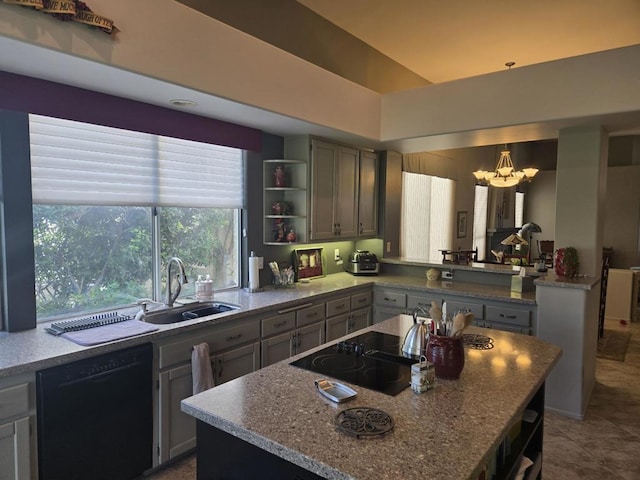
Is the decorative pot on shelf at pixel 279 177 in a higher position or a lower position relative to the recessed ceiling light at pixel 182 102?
lower

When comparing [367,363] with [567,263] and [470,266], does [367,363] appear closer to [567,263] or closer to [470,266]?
[567,263]

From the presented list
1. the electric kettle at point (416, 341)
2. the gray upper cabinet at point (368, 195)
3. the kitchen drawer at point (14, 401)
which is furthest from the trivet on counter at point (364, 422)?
the gray upper cabinet at point (368, 195)

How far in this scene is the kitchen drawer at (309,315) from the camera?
3.44 metres

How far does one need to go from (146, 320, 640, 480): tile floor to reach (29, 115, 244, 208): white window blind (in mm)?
1804

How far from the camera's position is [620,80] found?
2.89 meters

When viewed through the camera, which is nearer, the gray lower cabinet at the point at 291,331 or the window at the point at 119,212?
the window at the point at 119,212

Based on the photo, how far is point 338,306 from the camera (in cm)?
387

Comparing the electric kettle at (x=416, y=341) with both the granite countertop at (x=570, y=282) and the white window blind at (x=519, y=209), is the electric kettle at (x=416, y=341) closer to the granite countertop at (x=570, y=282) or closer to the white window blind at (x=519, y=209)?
the granite countertop at (x=570, y=282)

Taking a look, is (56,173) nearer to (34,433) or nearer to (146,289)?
(146,289)

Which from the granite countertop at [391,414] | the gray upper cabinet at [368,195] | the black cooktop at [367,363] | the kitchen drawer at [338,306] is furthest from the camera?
the gray upper cabinet at [368,195]

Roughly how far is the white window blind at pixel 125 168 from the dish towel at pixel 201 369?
114 centimetres

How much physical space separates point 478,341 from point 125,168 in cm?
252

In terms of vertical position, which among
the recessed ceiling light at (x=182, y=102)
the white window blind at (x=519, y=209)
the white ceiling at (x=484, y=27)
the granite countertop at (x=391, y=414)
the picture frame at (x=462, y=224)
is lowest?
the granite countertop at (x=391, y=414)

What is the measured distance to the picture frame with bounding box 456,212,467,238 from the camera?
23.0 ft
